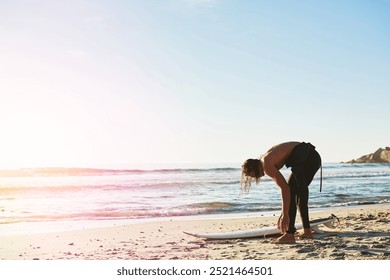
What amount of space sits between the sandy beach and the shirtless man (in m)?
0.22

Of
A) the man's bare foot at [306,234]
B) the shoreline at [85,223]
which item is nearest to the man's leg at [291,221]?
the man's bare foot at [306,234]

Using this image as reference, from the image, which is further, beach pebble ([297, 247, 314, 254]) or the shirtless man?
the shirtless man

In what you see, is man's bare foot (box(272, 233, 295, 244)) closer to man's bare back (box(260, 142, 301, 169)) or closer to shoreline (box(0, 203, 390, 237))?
man's bare back (box(260, 142, 301, 169))

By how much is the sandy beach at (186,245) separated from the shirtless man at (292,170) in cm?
22

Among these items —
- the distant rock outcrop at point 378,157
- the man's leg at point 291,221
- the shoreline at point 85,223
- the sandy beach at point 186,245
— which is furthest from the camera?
the distant rock outcrop at point 378,157

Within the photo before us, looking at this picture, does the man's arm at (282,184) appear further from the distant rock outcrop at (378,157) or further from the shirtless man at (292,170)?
the distant rock outcrop at (378,157)

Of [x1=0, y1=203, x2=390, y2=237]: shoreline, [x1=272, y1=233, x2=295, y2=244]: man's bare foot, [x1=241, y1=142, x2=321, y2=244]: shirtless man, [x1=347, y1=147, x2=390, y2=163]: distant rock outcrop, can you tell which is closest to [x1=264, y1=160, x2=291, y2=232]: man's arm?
[x1=241, y1=142, x2=321, y2=244]: shirtless man

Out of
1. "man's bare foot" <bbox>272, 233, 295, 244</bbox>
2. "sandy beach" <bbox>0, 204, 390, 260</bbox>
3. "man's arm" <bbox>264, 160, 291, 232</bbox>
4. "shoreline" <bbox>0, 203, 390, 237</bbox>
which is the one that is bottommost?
"shoreline" <bbox>0, 203, 390, 237</bbox>

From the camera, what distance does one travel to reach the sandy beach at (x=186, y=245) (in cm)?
348

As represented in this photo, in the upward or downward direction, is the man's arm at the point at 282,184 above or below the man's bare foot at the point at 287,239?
above

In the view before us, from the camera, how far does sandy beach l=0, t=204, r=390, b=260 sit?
3.48 metres

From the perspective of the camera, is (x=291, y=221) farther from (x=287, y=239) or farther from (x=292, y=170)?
(x=292, y=170)
